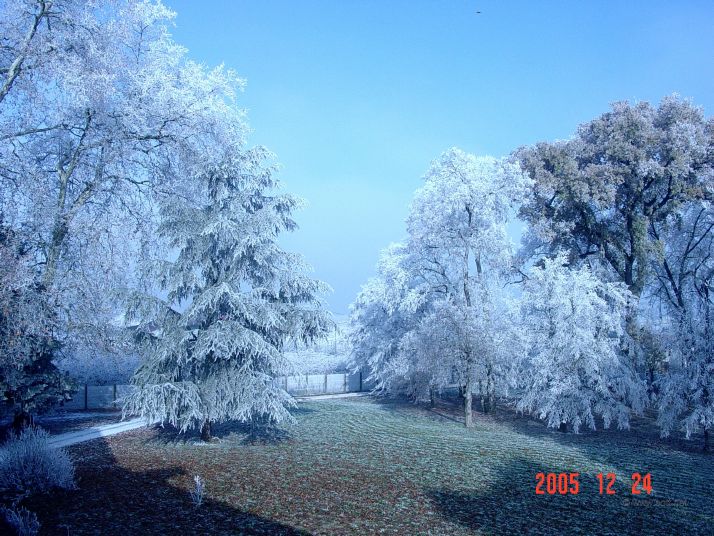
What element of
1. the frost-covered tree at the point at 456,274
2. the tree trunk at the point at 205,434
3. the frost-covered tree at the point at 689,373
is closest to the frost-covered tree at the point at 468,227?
the frost-covered tree at the point at 456,274

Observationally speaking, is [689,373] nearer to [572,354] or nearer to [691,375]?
[691,375]

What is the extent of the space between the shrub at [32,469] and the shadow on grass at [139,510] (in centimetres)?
21

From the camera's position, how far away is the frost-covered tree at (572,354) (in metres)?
19.7

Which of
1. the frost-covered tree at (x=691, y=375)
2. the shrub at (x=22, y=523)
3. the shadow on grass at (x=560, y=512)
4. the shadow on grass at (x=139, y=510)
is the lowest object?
the shadow on grass at (x=560, y=512)

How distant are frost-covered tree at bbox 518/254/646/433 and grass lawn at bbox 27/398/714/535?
1.88 meters

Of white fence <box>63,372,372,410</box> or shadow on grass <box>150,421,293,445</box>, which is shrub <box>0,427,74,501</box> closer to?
shadow on grass <box>150,421,293,445</box>

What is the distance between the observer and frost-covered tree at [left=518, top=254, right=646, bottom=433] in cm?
1967

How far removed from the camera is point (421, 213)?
75.7ft

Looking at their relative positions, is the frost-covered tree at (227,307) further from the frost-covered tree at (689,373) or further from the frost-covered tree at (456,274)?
the frost-covered tree at (689,373)

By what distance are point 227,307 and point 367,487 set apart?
20.0 ft

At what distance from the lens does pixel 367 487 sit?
1041 centimetres

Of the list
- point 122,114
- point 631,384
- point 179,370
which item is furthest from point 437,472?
point 631,384
